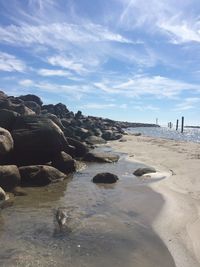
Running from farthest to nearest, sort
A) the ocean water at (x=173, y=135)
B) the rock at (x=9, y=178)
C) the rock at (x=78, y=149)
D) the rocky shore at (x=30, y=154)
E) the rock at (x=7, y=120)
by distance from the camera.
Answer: the ocean water at (x=173, y=135), the rock at (x=78, y=149), the rock at (x=7, y=120), the rocky shore at (x=30, y=154), the rock at (x=9, y=178)

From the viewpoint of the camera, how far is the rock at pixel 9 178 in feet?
41.6

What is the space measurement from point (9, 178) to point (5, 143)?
2.24 meters

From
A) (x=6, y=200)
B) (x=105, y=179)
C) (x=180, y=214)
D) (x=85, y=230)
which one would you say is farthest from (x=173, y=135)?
(x=85, y=230)

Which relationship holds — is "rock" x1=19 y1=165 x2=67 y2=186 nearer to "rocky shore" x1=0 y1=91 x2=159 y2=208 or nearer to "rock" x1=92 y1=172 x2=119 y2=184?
"rocky shore" x1=0 y1=91 x2=159 y2=208

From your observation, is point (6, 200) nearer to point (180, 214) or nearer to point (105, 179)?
point (105, 179)

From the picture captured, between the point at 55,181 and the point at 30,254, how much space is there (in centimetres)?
783

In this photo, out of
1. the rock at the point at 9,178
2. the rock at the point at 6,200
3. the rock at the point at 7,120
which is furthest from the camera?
the rock at the point at 7,120

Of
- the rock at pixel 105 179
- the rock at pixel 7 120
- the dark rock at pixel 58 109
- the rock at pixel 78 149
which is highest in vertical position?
the dark rock at pixel 58 109

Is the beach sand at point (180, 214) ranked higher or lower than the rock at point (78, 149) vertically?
lower

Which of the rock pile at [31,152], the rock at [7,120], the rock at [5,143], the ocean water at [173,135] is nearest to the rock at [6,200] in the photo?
the rock pile at [31,152]

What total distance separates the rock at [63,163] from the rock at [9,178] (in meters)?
4.18

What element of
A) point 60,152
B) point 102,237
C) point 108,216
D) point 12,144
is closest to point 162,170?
point 60,152

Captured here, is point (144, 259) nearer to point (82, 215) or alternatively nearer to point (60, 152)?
point (82, 215)

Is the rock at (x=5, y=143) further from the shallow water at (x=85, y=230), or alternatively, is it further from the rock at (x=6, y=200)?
the rock at (x=6, y=200)
